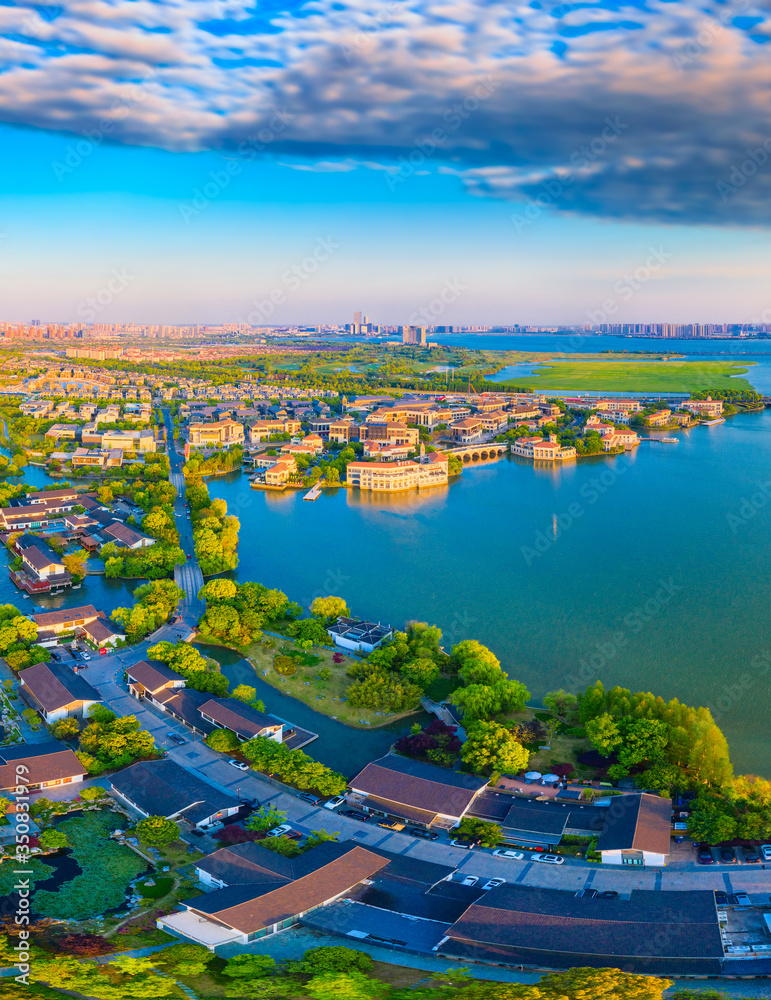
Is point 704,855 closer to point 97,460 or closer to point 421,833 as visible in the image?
point 421,833

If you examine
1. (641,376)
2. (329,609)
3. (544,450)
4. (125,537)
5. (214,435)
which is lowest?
(329,609)

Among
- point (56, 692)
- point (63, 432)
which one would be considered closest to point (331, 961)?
point (56, 692)

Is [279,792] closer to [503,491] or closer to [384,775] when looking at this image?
[384,775]

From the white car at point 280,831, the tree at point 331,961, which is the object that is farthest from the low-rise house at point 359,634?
the tree at point 331,961

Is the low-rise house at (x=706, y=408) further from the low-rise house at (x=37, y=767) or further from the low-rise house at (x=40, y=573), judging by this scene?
the low-rise house at (x=37, y=767)

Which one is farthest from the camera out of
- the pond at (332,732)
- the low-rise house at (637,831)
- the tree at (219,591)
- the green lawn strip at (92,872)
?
the tree at (219,591)

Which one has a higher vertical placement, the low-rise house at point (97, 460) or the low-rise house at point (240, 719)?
the low-rise house at point (97, 460)

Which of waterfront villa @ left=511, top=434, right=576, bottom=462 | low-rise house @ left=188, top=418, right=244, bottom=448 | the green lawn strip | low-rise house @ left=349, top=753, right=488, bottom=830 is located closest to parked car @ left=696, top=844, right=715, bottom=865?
low-rise house @ left=349, top=753, right=488, bottom=830
